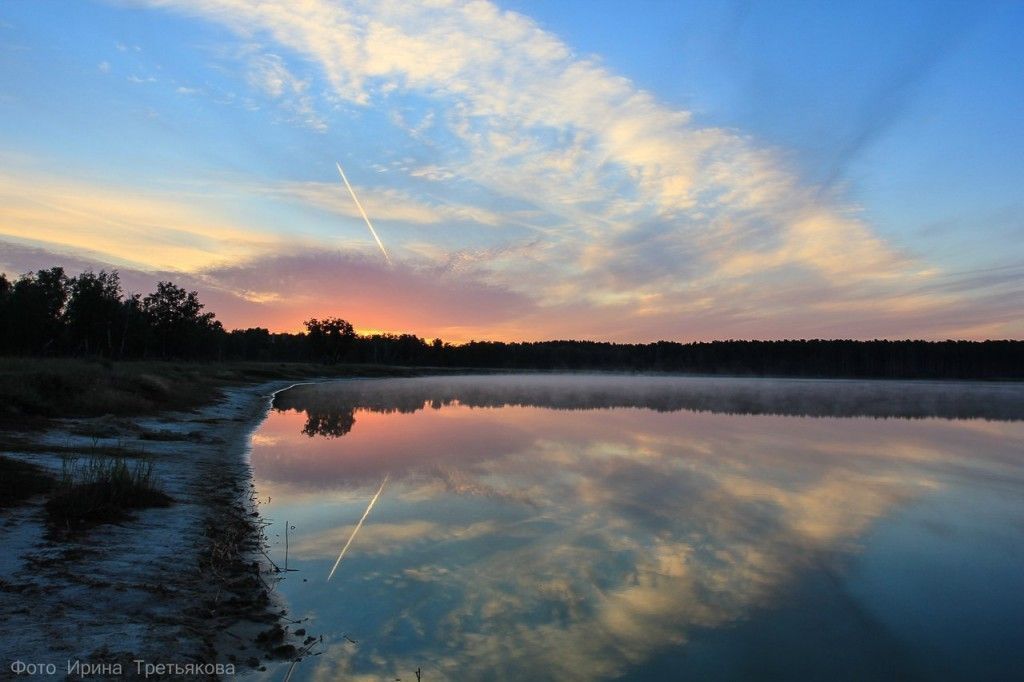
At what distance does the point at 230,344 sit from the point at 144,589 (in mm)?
174728

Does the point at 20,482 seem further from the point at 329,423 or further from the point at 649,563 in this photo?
the point at 329,423

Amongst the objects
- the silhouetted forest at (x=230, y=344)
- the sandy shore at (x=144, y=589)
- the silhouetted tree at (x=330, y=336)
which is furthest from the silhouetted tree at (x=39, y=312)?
the sandy shore at (x=144, y=589)

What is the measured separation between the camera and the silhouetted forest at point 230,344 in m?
77.1

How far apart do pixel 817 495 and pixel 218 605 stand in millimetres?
14328

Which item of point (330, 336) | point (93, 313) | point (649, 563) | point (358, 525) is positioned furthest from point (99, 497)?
point (330, 336)

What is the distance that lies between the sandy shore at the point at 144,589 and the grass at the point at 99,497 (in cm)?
24

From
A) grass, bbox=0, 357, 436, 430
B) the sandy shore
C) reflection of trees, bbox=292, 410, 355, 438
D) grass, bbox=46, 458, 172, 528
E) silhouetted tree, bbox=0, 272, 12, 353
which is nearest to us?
the sandy shore

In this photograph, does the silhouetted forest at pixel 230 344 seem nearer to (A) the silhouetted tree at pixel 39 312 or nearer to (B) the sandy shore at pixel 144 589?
(A) the silhouetted tree at pixel 39 312

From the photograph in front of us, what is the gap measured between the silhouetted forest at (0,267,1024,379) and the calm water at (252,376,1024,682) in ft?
242

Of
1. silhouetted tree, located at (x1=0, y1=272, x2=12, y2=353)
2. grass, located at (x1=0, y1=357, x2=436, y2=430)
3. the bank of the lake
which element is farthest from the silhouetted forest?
the bank of the lake

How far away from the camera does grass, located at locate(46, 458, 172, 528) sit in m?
9.59

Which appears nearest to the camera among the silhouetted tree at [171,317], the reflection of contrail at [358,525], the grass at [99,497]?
the reflection of contrail at [358,525]

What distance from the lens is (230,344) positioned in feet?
543

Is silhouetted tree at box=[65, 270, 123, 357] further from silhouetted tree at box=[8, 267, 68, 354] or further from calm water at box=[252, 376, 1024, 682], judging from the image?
calm water at box=[252, 376, 1024, 682]
